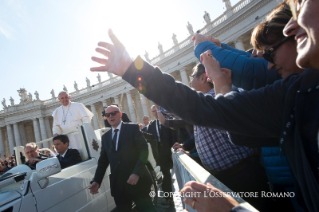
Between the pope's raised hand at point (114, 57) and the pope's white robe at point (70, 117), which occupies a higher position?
the pope's white robe at point (70, 117)

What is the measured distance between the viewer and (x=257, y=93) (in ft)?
4.47

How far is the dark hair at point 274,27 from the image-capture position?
1.43 metres

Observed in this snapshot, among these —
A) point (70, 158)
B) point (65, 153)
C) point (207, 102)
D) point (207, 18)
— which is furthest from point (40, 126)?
point (207, 102)

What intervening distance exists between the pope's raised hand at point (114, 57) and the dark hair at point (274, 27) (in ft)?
3.27

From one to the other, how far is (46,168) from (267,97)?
9.78 feet

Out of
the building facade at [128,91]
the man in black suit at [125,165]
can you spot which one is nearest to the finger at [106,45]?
the man in black suit at [125,165]

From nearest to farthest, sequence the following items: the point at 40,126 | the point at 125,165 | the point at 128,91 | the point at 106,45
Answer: the point at 106,45, the point at 125,165, the point at 128,91, the point at 40,126

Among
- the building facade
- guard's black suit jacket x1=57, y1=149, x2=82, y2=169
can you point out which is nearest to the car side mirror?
guard's black suit jacket x1=57, y1=149, x2=82, y2=169

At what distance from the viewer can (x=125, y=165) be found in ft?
12.3

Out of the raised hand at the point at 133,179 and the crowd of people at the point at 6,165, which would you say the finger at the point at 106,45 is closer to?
the raised hand at the point at 133,179

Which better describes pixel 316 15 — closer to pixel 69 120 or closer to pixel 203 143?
pixel 203 143

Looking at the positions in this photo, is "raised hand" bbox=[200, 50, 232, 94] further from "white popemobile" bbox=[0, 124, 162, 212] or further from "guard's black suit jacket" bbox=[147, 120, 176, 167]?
"guard's black suit jacket" bbox=[147, 120, 176, 167]

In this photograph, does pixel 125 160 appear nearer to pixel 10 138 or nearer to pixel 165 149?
pixel 165 149

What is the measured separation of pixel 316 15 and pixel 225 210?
984 mm
